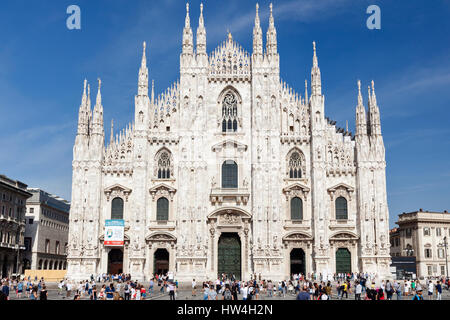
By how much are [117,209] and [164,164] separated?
643 cm

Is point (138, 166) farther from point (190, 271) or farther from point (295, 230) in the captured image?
point (295, 230)

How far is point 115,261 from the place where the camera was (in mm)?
Answer: 49188

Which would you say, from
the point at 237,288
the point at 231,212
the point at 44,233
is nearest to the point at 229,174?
the point at 231,212

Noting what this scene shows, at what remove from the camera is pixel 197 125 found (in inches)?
2010

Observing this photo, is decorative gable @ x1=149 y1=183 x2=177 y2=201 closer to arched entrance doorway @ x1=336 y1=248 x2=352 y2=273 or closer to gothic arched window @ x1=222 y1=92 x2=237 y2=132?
gothic arched window @ x1=222 y1=92 x2=237 y2=132

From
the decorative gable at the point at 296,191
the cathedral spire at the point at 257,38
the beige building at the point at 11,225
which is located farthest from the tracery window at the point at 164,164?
the beige building at the point at 11,225

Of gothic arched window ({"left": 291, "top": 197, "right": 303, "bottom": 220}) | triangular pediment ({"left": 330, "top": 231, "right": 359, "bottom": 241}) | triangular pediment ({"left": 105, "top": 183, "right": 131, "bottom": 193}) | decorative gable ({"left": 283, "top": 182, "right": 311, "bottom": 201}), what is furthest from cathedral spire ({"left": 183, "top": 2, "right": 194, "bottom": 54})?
triangular pediment ({"left": 330, "top": 231, "right": 359, "bottom": 241})

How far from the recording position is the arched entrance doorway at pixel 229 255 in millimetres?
49341

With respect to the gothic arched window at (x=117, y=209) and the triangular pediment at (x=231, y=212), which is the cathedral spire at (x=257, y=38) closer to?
the triangular pediment at (x=231, y=212)

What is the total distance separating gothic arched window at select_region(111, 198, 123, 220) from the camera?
163 ft

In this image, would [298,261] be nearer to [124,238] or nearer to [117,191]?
[124,238]

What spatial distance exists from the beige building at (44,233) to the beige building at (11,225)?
4337 mm

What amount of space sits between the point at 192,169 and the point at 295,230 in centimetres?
1167
